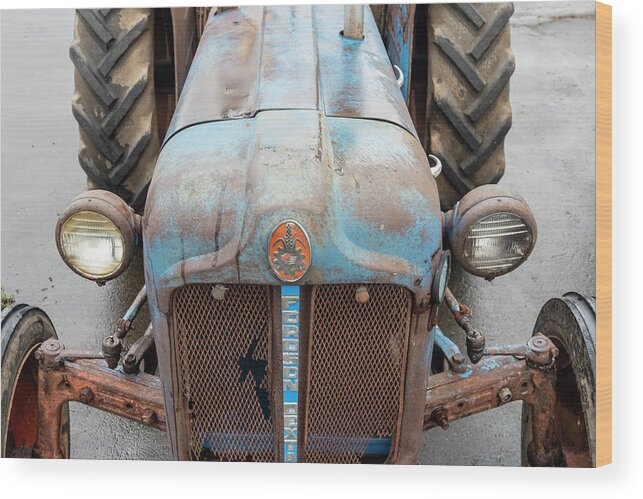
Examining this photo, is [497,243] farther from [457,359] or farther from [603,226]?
[603,226]

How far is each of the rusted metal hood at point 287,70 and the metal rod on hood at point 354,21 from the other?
26 millimetres

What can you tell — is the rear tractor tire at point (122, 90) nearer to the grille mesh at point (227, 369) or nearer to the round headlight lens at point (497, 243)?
the grille mesh at point (227, 369)

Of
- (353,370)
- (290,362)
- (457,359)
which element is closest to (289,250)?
(290,362)

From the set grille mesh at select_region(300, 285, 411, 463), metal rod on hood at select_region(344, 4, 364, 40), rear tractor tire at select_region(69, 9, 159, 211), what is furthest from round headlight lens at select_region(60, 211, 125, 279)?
metal rod on hood at select_region(344, 4, 364, 40)

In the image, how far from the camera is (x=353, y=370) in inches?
83.3

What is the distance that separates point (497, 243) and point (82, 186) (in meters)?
1.58

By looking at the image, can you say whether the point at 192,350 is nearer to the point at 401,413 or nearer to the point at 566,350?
the point at 401,413

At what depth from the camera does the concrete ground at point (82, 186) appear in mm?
2725

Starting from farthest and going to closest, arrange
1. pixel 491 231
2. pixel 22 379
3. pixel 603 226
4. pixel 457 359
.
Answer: pixel 22 379, pixel 603 226, pixel 457 359, pixel 491 231

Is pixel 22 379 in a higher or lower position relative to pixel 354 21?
lower

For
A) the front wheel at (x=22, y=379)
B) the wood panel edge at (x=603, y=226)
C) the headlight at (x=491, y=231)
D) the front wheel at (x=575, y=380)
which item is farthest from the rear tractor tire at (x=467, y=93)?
the front wheel at (x=22, y=379)

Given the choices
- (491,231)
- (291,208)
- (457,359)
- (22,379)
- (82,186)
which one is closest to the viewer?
(291,208)

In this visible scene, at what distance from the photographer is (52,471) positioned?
2.76 meters

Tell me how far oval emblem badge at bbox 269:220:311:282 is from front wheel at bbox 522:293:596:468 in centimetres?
120
